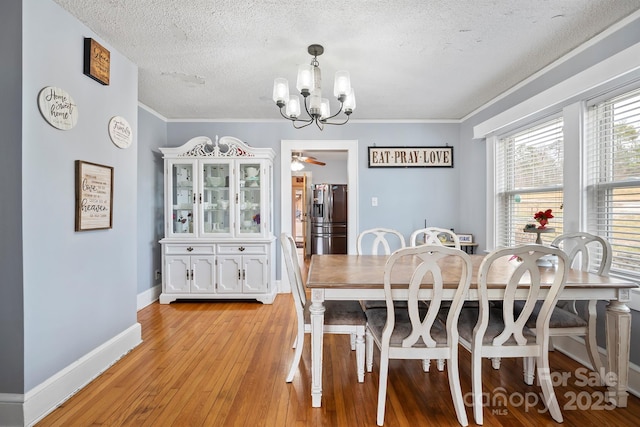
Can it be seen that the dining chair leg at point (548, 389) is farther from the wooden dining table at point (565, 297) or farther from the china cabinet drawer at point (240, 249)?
the china cabinet drawer at point (240, 249)

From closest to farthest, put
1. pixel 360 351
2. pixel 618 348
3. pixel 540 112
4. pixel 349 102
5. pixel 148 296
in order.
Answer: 1. pixel 618 348
2. pixel 360 351
3. pixel 349 102
4. pixel 540 112
5. pixel 148 296

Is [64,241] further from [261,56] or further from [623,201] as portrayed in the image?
[623,201]

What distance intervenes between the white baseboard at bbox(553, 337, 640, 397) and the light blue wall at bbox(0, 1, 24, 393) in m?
3.48

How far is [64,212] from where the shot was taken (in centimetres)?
186

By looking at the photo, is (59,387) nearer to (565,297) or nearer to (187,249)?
(187,249)

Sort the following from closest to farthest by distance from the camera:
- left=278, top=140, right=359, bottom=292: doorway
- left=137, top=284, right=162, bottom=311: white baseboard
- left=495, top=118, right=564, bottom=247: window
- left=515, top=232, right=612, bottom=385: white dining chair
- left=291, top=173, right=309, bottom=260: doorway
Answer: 1. left=515, top=232, right=612, bottom=385: white dining chair
2. left=495, top=118, right=564, bottom=247: window
3. left=137, top=284, right=162, bottom=311: white baseboard
4. left=278, top=140, right=359, bottom=292: doorway
5. left=291, top=173, right=309, bottom=260: doorway

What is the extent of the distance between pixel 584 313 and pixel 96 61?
3609 mm

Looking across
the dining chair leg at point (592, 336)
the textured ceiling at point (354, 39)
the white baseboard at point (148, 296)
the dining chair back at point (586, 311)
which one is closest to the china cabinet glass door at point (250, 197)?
the textured ceiling at point (354, 39)

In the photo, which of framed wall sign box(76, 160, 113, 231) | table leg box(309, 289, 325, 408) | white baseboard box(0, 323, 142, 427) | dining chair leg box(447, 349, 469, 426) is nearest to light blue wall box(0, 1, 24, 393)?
white baseboard box(0, 323, 142, 427)

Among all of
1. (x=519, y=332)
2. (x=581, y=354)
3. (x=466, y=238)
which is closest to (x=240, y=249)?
(x=466, y=238)

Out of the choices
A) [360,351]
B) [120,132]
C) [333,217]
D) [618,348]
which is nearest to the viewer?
[618,348]

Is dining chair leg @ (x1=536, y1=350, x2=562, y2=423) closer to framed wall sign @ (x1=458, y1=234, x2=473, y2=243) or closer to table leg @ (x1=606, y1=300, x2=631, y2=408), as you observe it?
table leg @ (x1=606, y1=300, x2=631, y2=408)

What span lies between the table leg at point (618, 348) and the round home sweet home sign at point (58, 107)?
3302 mm

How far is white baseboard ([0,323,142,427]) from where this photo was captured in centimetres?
160
